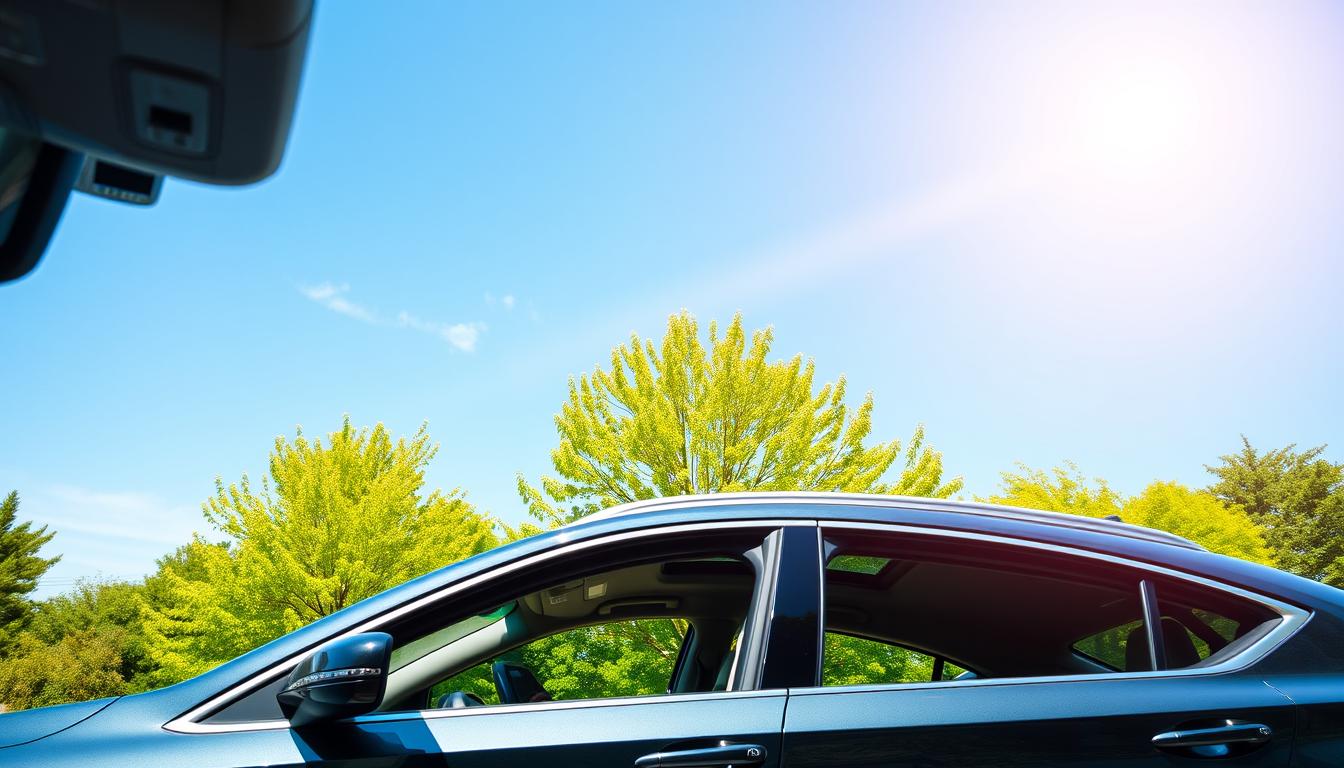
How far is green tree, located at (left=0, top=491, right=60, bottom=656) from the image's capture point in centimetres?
4797

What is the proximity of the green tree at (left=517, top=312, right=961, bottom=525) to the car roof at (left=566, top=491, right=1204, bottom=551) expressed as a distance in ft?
45.4

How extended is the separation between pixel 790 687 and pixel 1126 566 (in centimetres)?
108

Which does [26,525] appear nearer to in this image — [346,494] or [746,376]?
[346,494]

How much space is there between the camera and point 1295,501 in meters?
50.1

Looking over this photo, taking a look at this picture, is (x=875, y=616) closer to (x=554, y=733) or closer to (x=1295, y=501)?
(x=554, y=733)

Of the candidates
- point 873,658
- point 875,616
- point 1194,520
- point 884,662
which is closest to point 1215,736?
point 875,616

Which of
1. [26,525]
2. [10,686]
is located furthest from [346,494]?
Answer: [26,525]

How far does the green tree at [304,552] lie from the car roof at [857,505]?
16939mm

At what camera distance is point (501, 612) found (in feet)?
9.00

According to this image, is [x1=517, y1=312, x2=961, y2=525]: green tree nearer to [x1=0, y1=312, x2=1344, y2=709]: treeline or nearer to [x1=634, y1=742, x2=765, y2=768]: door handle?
[x1=0, y1=312, x2=1344, y2=709]: treeline

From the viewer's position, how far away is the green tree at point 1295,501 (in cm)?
4538

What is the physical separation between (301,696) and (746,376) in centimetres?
1656

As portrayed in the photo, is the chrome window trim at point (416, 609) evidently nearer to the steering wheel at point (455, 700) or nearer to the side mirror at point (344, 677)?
the side mirror at point (344, 677)

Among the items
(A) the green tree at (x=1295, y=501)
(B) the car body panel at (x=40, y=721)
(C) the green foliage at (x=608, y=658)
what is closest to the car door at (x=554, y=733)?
(B) the car body panel at (x=40, y=721)
